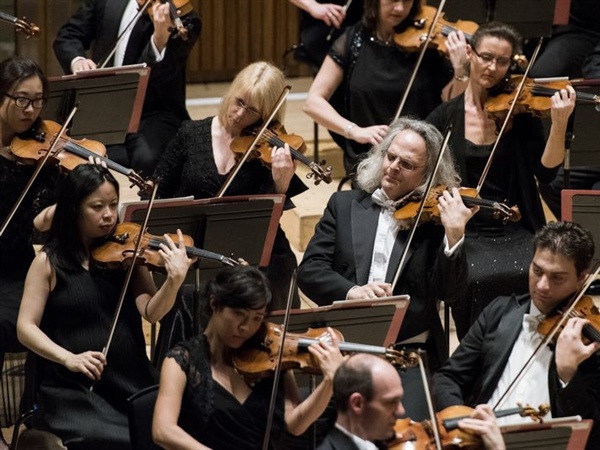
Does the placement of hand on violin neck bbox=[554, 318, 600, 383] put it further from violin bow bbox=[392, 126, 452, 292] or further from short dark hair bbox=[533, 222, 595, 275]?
violin bow bbox=[392, 126, 452, 292]

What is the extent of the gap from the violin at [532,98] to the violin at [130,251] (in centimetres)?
99

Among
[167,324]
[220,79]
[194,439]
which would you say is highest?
[194,439]

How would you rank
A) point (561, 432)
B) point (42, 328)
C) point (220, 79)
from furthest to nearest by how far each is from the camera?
point (220, 79) < point (42, 328) < point (561, 432)

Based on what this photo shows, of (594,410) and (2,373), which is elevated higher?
(594,410)

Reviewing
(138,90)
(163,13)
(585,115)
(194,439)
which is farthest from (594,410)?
(163,13)

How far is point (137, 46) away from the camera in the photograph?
4.30 metres

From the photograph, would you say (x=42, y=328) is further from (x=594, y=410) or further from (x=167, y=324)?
(x=594, y=410)

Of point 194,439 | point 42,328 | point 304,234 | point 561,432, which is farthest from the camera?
point 304,234

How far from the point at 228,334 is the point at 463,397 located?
632 mm

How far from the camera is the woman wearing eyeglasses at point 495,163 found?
3688 millimetres

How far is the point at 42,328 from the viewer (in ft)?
10.3

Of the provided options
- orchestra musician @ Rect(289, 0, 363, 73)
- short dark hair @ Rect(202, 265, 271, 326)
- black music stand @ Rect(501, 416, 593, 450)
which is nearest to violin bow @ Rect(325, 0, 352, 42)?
orchestra musician @ Rect(289, 0, 363, 73)

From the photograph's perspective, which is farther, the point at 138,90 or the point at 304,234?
the point at 304,234

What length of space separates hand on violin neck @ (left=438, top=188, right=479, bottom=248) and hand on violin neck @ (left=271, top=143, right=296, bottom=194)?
0.51 metres
